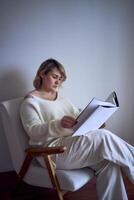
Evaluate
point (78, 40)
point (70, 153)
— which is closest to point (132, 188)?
point (70, 153)

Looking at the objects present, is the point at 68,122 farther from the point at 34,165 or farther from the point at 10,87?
the point at 10,87

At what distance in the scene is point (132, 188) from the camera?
2.22 metres

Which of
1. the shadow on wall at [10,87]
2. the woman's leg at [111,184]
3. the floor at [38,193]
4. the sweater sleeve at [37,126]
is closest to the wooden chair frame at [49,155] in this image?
the sweater sleeve at [37,126]

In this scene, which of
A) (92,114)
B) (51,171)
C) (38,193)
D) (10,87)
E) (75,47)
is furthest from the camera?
(75,47)

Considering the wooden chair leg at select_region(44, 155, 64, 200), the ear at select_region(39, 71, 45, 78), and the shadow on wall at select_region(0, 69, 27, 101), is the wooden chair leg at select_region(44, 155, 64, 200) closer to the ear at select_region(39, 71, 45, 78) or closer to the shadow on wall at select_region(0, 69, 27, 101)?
the ear at select_region(39, 71, 45, 78)

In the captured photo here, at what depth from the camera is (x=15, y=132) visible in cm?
196

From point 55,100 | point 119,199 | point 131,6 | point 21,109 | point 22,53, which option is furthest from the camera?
point 131,6

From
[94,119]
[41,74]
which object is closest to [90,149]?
[94,119]

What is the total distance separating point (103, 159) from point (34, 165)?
47 centimetres

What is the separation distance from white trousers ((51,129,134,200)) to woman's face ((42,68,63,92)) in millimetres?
482

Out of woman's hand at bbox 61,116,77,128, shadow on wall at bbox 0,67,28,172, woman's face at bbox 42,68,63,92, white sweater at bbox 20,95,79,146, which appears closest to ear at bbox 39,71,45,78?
woman's face at bbox 42,68,63,92

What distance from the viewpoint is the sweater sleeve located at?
5.96ft

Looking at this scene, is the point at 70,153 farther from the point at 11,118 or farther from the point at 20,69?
the point at 20,69

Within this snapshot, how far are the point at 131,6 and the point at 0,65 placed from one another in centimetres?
124
